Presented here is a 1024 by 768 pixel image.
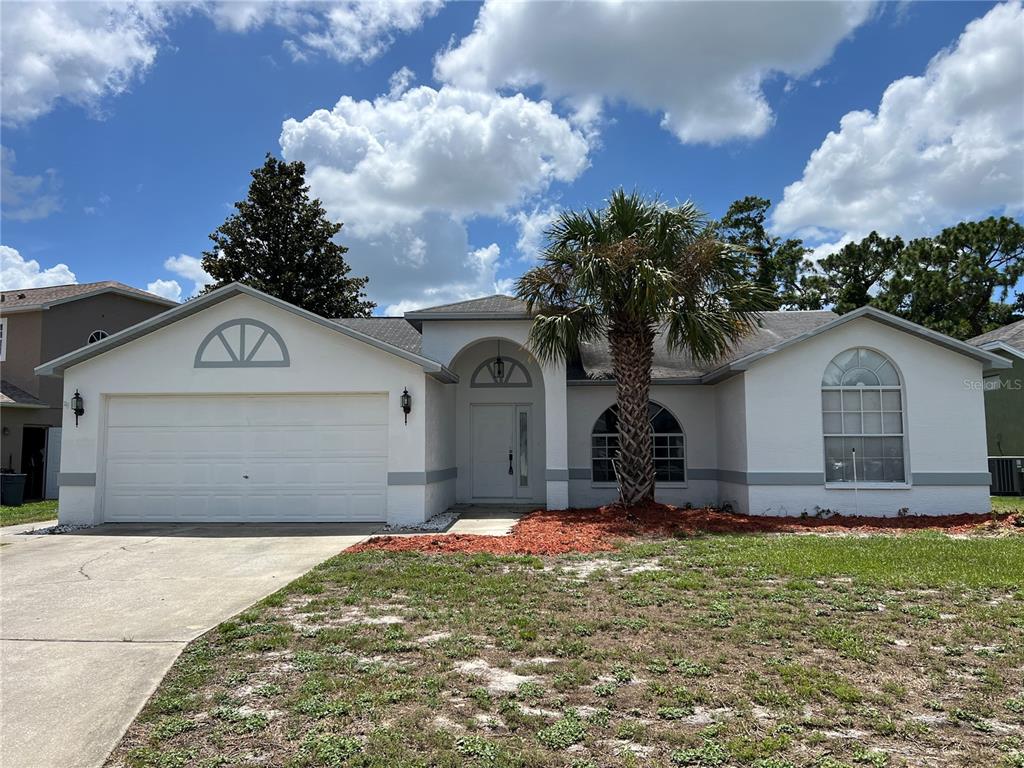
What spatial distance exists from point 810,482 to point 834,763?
35.3 feet

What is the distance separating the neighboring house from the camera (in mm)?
20375

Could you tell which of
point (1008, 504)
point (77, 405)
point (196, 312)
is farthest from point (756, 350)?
point (77, 405)

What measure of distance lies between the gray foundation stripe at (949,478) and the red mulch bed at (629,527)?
0.67 m

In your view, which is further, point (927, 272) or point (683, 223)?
point (927, 272)

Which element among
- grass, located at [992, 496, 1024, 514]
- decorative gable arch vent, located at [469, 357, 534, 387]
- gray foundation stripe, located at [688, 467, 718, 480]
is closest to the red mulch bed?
gray foundation stripe, located at [688, 467, 718, 480]

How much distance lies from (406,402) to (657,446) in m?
6.47

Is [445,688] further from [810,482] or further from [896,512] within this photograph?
[896,512]

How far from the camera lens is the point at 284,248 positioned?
33.8 meters

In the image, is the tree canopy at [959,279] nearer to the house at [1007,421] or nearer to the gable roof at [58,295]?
the house at [1007,421]

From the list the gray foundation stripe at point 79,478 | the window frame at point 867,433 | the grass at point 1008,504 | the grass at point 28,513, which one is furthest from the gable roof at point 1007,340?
the grass at point 28,513

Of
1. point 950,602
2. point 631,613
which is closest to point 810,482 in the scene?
point 950,602

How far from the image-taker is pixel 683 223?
14.0 meters

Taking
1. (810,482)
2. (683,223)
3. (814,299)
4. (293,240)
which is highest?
(293,240)

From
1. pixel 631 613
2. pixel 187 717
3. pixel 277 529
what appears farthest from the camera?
pixel 277 529
